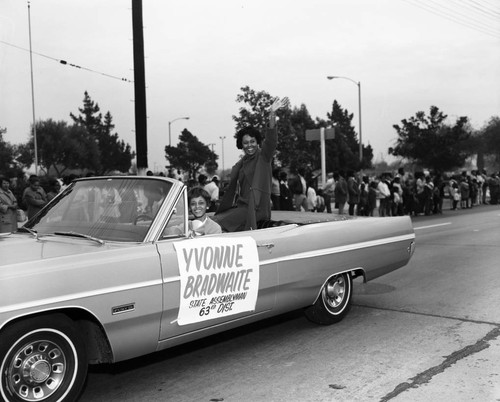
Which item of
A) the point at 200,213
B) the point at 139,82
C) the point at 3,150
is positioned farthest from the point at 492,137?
the point at 200,213

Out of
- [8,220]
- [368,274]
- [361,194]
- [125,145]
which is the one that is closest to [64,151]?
[125,145]

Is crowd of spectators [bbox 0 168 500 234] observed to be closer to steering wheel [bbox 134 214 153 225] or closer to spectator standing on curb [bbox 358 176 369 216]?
spectator standing on curb [bbox 358 176 369 216]

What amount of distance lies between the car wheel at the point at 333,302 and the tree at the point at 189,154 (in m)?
73.4

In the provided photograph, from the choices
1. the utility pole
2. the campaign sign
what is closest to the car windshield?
the campaign sign

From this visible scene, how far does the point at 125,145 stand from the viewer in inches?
3738

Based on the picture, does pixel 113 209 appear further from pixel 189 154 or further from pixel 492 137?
pixel 189 154

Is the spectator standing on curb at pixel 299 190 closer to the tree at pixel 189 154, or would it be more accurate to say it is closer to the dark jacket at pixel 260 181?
the dark jacket at pixel 260 181

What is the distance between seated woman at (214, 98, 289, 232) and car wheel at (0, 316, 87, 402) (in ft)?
8.25

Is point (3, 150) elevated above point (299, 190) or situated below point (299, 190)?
above

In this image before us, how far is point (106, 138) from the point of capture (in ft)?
294

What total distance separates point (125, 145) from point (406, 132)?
54.5 meters

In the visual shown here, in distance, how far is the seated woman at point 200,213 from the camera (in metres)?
4.62

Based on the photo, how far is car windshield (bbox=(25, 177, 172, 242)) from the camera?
391 cm

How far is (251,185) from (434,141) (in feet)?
160
